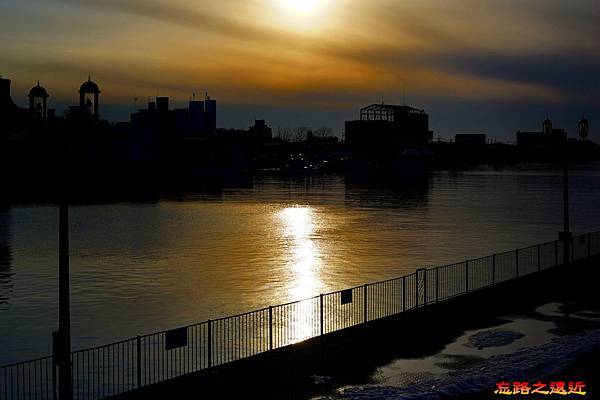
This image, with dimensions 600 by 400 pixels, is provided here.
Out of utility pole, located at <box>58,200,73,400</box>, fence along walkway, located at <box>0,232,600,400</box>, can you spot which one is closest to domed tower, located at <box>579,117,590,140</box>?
fence along walkway, located at <box>0,232,600,400</box>

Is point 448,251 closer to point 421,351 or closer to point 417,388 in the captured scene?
point 421,351

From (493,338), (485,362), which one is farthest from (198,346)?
(485,362)

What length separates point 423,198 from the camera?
12331 centimetres

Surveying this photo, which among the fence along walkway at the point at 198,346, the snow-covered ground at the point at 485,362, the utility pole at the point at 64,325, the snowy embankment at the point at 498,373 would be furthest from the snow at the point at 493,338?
the utility pole at the point at 64,325

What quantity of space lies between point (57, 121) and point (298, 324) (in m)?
18.9

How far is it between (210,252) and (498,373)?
38854mm

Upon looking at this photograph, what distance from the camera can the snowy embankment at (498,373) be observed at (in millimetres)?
18750

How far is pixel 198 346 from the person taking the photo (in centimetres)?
2731

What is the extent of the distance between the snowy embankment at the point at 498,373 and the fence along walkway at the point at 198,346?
163 inches

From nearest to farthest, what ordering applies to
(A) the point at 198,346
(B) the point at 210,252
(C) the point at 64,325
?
(C) the point at 64,325 → (A) the point at 198,346 → (B) the point at 210,252

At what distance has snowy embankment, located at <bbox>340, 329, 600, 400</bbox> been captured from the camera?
18750 mm

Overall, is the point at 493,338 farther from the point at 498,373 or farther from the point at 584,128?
the point at 584,128

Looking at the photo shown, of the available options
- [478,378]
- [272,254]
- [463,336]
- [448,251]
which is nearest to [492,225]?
[448,251]

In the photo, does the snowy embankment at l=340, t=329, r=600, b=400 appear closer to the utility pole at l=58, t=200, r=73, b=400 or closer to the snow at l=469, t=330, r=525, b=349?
the snow at l=469, t=330, r=525, b=349
